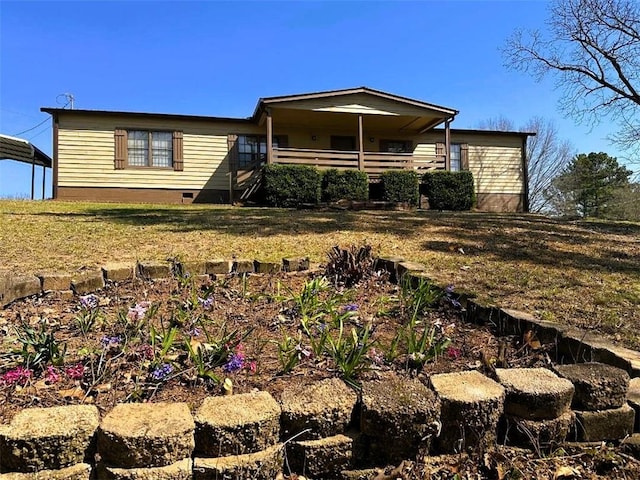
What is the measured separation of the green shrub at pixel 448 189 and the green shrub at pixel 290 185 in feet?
13.3

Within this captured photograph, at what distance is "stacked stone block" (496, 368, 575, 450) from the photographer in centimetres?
163

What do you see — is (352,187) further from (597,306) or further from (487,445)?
(487,445)

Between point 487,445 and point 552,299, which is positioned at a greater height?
point 552,299

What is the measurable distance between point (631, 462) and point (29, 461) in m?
1.96

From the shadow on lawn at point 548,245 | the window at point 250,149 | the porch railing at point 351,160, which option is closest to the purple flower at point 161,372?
the shadow on lawn at point 548,245

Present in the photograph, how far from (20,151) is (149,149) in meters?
4.79

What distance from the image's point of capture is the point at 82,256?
408 centimetres

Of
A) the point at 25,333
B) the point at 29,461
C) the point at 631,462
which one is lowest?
the point at 631,462

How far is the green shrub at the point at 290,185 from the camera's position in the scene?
13219 mm

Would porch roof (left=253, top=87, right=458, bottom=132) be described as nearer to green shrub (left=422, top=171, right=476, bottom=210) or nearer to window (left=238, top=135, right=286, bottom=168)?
window (left=238, top=135, right=286, bottom=168)

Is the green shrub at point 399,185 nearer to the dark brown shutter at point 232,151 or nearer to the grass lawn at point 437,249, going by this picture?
the dark brown shutter at point 232,151

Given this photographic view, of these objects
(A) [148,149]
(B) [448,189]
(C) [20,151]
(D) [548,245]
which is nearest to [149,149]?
(A) [148,149]

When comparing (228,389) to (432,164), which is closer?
(228,389)

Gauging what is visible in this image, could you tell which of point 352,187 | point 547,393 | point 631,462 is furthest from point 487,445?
point 352,187
